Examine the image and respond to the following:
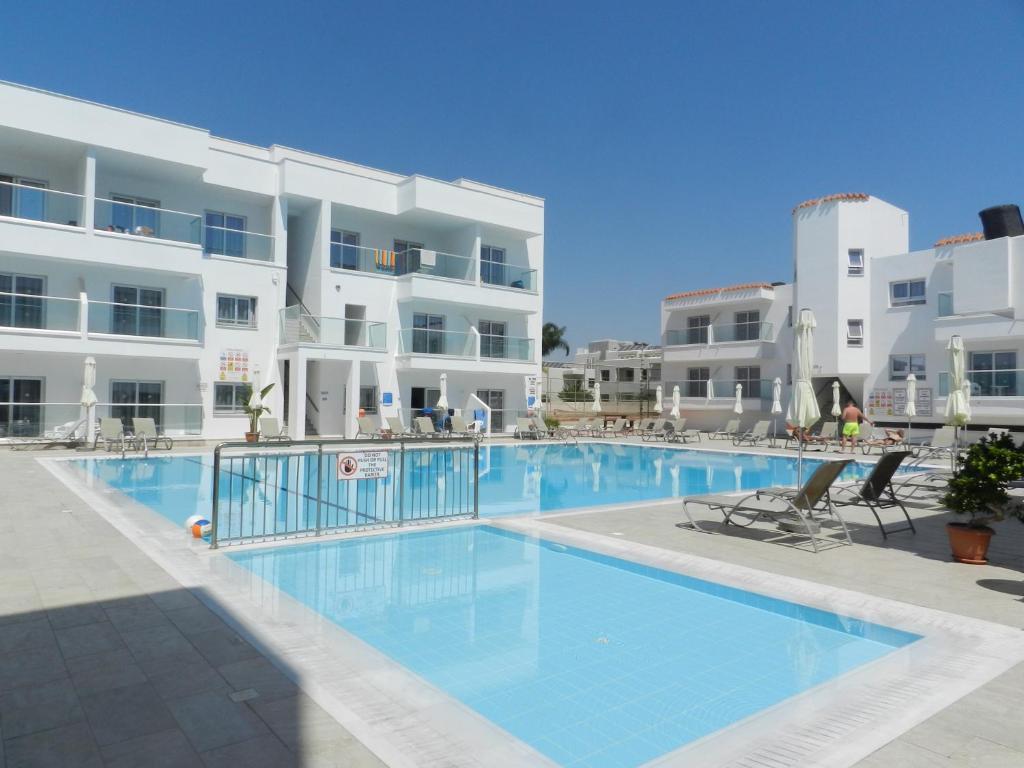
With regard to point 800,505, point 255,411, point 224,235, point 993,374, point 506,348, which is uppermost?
point 224,235

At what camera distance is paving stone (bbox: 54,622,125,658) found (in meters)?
4.43

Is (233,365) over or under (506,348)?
under

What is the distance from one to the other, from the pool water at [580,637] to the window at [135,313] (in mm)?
16096

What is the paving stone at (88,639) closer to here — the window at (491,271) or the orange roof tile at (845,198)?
the window at (491,271)

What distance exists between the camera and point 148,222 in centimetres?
2180

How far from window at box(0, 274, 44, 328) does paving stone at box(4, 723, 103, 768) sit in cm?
1959

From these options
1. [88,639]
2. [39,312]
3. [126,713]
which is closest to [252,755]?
[126,713]

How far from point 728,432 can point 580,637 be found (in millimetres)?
23533

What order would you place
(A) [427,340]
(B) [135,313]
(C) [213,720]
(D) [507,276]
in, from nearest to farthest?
1. (C) [213,720]
2. (B) [135,313]
3. (A) [427,340]
4. (D) [507,276]

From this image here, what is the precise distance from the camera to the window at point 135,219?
21391 millimetres

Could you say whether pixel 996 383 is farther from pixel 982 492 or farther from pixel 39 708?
pixel 39 708

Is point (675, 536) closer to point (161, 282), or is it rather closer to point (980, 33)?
point (980, 33)

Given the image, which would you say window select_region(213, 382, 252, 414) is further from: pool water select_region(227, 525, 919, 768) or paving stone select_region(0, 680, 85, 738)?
paving stone select_region(0, 680, 85, 738)

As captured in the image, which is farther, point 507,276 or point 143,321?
point 507,276
